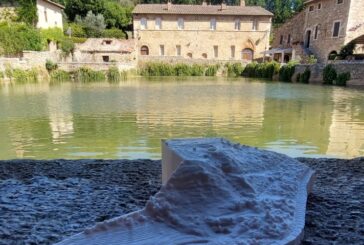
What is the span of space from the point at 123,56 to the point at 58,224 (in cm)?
3337

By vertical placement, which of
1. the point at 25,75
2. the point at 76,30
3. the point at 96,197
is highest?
the point at 76,30

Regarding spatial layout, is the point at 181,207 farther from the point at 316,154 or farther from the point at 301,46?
the point at 301,46

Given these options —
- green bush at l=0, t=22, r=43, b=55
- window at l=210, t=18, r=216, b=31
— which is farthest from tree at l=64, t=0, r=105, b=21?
window at l=210, t=18, r=216, b=31

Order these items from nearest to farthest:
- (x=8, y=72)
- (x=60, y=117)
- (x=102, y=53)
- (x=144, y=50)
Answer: (x=60, y=117), (x=8, y=72), (x=102, y=53), (x=144, y=50)

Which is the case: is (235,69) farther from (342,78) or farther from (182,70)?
(342,78)

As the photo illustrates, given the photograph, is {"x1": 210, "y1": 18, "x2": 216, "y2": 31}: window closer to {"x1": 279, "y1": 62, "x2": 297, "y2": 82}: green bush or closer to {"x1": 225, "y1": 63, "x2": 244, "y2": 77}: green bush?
{"x1": 225, "y1": 63, "x2": 244, "y2": 77}: green bush

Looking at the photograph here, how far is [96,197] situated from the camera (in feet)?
7.45

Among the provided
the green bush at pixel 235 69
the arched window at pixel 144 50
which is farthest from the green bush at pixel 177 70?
the arched window at pixel 144 50

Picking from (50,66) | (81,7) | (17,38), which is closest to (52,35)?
(17,38)

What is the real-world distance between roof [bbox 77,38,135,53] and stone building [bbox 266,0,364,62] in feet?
52.6

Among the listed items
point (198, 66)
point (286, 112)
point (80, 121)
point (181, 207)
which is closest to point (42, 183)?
point (181, 207)

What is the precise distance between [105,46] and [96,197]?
3385cm

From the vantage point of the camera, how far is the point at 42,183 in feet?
8.32

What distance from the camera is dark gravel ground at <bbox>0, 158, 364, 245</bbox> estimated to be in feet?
5.73
